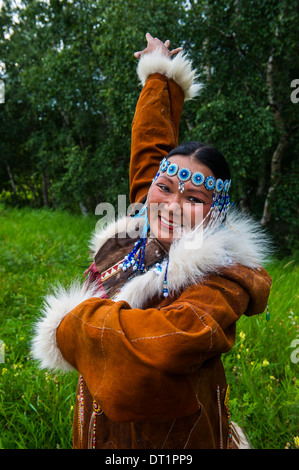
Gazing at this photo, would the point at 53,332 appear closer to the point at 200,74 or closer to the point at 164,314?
the point at 164,314

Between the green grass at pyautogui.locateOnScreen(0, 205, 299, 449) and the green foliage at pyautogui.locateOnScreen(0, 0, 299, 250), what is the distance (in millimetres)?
3074

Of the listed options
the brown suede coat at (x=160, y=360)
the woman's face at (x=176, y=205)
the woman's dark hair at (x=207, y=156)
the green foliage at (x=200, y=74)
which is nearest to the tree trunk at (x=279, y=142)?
the green foliage at (x=200, y=74)

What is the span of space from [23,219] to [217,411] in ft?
21.8

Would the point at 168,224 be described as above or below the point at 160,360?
above

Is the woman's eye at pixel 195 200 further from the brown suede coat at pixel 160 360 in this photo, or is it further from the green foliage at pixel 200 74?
the green foliage at pixel 200 74

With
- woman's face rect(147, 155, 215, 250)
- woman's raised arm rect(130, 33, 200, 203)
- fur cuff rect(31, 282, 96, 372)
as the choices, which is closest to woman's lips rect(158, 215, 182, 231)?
woman's face rect(147, 155, 215, 250)

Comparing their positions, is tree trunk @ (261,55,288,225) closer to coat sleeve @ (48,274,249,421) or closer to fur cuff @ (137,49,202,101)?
fur cuff @ (137,49,202,101)

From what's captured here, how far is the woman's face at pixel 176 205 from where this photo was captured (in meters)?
1.37

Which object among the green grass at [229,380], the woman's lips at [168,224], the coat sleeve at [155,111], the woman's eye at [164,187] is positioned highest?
the coat sleeve at [155,111]

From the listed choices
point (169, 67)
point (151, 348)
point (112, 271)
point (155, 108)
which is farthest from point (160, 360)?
point (169, 67)

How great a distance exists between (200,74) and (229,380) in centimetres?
378

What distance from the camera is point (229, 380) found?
2566mm

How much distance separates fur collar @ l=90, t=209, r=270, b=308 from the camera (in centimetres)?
118

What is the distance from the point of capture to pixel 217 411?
139cm
